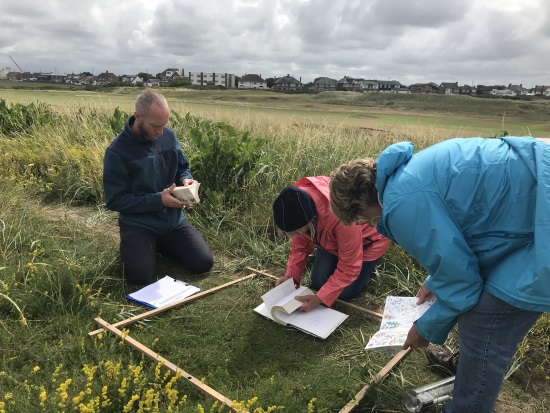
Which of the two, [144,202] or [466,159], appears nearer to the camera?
[466,159]

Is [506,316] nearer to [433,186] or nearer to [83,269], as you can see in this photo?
[433,186]

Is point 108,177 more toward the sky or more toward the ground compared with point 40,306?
more toward the sky

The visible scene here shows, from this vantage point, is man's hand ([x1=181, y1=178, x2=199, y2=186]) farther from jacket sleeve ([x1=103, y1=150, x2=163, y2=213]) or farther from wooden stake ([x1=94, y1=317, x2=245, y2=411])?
wooden stake ([x1=94, y1=317, x2=245, y2=411])

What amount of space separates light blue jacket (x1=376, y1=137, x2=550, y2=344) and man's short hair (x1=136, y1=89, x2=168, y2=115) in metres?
2.66

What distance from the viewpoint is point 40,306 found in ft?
10.4

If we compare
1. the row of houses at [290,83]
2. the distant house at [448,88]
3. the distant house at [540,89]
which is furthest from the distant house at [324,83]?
the distant house at [540,89]

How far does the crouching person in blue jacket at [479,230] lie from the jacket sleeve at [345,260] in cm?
124

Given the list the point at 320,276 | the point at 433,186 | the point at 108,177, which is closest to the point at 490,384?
the point at 433,186

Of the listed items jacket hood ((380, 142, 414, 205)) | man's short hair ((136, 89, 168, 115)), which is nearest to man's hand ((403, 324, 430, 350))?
jacket hood ((380, 142, 414, 205))

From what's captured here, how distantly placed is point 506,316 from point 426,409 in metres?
0.92

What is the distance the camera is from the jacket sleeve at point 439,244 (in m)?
1.72

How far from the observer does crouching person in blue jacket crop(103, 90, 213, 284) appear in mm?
3914

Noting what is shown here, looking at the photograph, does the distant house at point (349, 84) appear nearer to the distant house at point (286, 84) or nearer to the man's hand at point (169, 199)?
the distant house at point (286, 84)

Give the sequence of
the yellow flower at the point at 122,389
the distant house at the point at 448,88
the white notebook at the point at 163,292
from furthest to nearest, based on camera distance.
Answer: the distant house at the point at 448,88 < the white notebook at the point at 163,292 < the yellow flower at the point at 122,389
